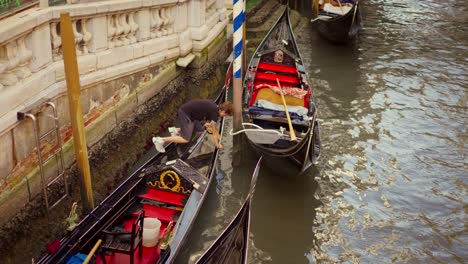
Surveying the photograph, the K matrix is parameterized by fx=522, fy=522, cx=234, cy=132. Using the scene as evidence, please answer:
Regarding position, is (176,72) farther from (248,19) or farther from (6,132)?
(248,19)

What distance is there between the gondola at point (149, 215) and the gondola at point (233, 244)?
457 mm

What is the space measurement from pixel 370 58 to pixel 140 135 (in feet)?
16.0

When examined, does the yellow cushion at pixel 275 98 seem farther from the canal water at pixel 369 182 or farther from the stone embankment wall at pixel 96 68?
the stone embankment wall at pixel 96 68

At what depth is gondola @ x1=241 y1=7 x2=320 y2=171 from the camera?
4.47m

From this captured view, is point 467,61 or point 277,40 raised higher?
point 277,40

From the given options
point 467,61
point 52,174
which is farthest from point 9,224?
point 467,61

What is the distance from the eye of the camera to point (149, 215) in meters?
3.79

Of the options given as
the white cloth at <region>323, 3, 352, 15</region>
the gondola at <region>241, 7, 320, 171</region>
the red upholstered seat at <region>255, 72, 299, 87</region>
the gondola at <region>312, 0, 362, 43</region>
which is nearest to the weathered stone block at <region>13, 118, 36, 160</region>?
the gondola at <region>241, 7, 320, 171</region>

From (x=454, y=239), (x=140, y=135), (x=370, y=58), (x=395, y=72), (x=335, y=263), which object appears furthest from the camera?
(x=370, y=58)

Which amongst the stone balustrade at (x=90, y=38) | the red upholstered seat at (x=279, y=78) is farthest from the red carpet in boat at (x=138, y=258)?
the red upholstered seat at (x=279, y=78)

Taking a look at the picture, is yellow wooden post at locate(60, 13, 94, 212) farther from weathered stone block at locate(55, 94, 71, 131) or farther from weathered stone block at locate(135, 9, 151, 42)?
weathered stone block at locate(135, 9, 151, 42)

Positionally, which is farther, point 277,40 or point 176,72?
point 277,40

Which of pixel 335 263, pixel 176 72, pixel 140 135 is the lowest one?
pixel 335 263

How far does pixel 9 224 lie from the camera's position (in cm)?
324
